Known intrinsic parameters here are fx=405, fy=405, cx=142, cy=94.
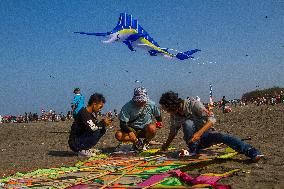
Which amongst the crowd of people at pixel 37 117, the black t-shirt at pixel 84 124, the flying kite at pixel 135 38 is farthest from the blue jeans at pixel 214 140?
the crowd of people at pixel 37 117

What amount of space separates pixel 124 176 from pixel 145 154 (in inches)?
73.6

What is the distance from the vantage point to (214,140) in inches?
212

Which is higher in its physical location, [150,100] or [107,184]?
[150,100]

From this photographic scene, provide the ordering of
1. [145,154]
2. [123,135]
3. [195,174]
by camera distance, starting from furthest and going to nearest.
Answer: [123,135]
[145,154]
[195,174]

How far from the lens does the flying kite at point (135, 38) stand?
8.68m

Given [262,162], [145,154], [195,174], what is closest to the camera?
[195,174]

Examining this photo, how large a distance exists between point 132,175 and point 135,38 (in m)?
4.75

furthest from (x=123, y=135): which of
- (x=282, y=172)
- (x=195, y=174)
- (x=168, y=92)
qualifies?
(x=282, y=172)

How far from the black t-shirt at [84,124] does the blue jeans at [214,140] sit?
2.06 m

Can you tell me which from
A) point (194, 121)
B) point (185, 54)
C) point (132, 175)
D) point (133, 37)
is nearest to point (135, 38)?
point (133, 37)

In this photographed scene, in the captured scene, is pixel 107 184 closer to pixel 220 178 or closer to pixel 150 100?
pixel 220 178

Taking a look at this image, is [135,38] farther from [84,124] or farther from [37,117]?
[37,117]

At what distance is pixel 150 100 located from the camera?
748cm

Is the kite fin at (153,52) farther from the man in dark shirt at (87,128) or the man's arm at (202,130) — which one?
the man's arm at (202,130)
